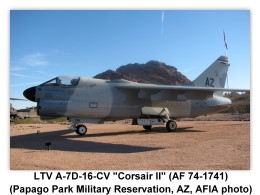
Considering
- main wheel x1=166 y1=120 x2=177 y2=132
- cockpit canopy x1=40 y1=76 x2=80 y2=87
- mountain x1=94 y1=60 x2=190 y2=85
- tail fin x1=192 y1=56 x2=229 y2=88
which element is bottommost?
main wheel x1=166 y1=120 x2=177 y2=132

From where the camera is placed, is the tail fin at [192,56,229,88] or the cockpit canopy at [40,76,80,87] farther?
the tail fin at [192,56,229,88]

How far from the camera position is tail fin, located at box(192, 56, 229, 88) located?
754 inches

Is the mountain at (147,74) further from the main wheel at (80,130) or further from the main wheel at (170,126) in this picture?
the main wheel at (80,130)

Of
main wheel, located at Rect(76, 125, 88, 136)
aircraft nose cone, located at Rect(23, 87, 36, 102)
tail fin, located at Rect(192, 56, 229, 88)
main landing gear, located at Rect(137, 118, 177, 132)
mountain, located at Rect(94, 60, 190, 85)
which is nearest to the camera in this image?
aircraft nose cone, located at Rect(23, 87, 36, 102)

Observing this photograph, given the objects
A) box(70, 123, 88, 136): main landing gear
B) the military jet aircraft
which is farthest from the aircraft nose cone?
box(70, 123, 88, 136): main landing gear

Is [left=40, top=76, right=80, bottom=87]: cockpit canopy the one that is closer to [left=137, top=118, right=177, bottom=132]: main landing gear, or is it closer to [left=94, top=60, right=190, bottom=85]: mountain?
[left=137, top=118, right=177, bottom=132]: main landing gear

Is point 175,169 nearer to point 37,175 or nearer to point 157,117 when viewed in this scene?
point 37,175

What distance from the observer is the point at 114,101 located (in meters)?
14.8

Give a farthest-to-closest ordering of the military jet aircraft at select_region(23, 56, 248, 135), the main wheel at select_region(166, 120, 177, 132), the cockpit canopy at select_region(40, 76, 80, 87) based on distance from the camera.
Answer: the main wheel at select_region(166, 120, 177, 132)
the cockpit canopy at select_region(40, 76, 80, 87)
the military jet aircraft at select_region(23, 56, 248, 135)

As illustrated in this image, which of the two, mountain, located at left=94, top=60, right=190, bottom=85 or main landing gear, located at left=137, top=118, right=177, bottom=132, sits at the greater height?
mountain, located at left=94, top=60, right=190, bottom=85

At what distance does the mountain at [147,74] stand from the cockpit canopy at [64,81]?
43.7 metres

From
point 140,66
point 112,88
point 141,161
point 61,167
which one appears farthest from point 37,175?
point 140,66

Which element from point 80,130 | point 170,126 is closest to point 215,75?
point 170,126

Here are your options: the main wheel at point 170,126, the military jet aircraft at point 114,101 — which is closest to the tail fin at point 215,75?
the military jet aircraft at point 114,101
